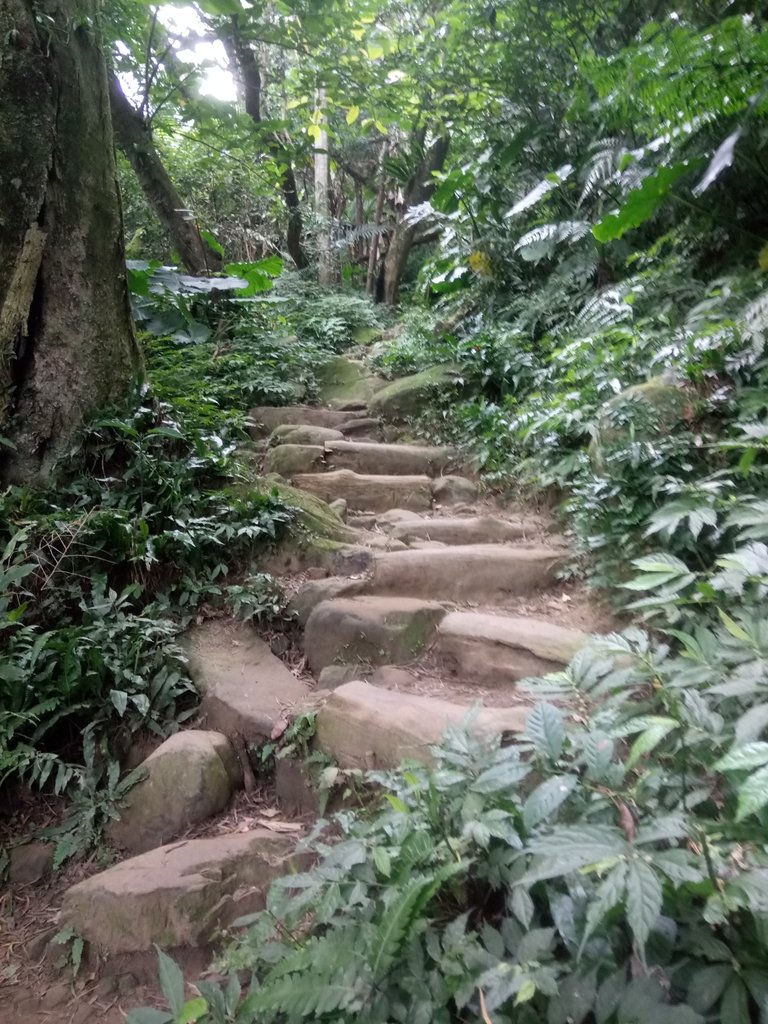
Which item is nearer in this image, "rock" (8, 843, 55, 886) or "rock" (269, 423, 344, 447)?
"rock" (8, 843, 55, 886)

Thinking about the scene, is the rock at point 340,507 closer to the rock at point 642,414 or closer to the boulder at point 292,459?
the boulder at point 292,459

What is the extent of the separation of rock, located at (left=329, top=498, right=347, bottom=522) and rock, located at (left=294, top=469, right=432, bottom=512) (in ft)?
0.23

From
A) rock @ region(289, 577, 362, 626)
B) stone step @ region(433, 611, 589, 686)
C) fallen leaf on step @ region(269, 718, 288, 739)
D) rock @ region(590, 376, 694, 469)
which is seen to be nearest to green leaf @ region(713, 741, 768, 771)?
stone step @ region(433, 611, 589, 686)

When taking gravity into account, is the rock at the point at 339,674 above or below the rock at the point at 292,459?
below

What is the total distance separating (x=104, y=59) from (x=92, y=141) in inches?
25.2

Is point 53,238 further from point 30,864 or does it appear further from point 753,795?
point 753,795

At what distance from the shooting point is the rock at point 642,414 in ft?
9.98

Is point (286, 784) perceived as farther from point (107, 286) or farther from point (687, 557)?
point (107, 286)

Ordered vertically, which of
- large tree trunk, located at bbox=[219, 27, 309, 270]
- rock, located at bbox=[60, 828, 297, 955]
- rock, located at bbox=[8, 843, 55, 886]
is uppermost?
large tree trunk, located at bbox=[219, 27, 309, 270]

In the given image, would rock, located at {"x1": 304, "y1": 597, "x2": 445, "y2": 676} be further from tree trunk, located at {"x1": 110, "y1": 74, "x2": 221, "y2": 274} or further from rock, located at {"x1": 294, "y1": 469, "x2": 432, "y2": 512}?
tree trunk, located at {"x1": 110, "y1": 74, "x2": 221, "y2": 274}

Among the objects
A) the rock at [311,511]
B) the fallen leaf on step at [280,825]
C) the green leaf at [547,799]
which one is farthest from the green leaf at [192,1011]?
the rock at [311,511]

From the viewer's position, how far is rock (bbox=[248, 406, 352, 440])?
498 centimetres

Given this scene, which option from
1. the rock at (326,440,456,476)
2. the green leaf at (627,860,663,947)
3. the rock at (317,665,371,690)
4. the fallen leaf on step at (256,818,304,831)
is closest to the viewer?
the green leaf at (627,860,663,947)

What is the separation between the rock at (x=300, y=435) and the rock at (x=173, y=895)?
3.10 m
